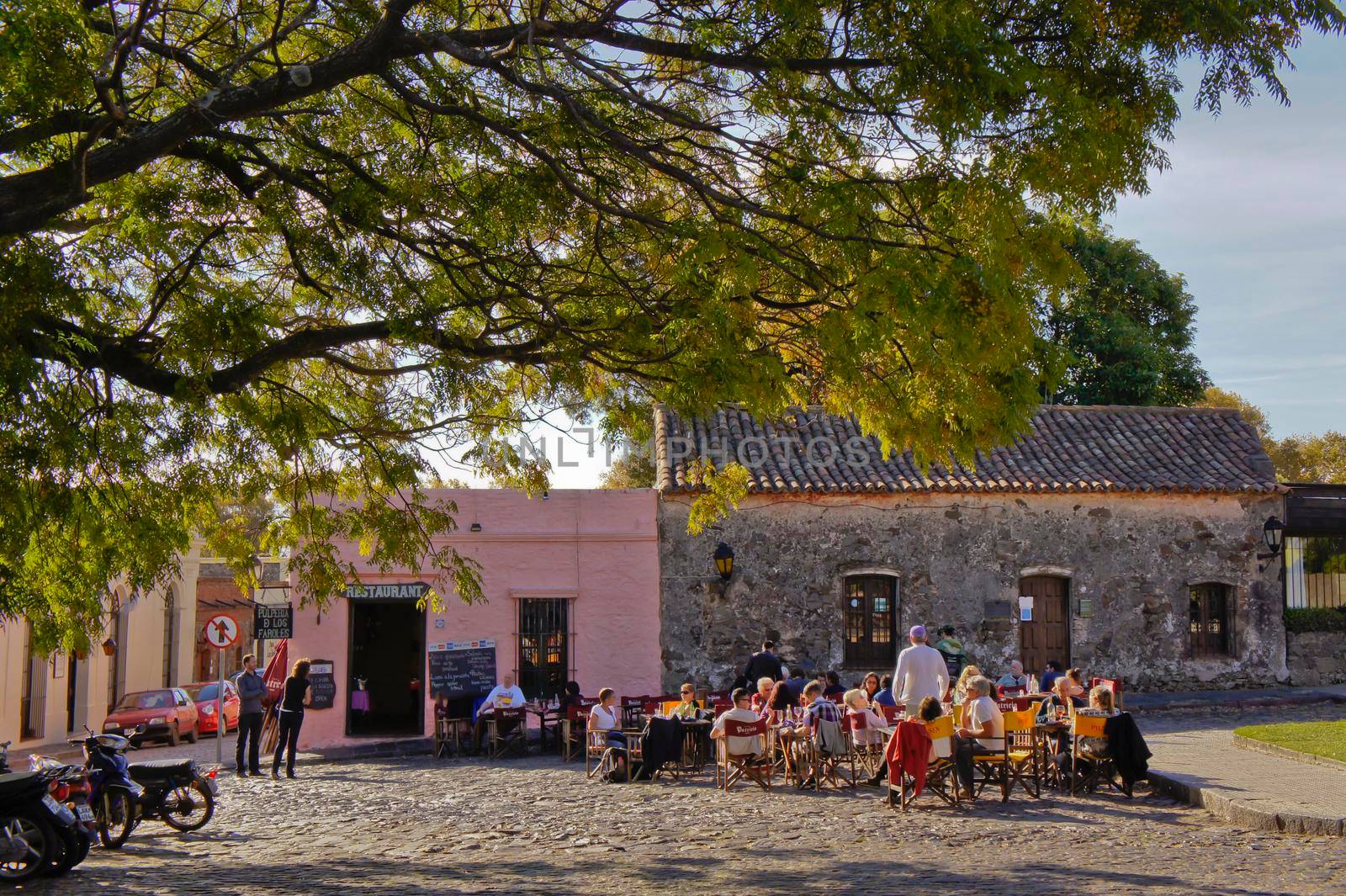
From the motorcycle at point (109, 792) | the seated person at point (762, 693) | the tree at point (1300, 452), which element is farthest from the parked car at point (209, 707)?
the tree at point (1300, 452)

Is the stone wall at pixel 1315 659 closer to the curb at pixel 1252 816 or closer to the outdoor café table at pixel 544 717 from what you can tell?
the curb at pixel 1252 816

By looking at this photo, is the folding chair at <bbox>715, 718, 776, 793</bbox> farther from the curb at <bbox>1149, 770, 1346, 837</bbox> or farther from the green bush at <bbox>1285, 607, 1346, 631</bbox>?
the green bush at <bbox>1285, 607, 1346, 631</bbox>

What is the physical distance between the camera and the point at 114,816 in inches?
453

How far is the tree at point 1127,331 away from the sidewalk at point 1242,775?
13.4 metres

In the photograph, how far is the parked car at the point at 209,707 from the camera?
1062 inches

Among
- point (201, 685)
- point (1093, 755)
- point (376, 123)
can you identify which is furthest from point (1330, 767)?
point (201, 685)

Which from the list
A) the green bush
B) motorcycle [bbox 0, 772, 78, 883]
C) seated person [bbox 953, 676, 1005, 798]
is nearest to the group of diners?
seated person [bbox 953, 676, 1005, 798]

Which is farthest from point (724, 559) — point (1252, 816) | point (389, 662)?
point (1252, 816)

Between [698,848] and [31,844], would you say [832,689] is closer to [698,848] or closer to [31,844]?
[698,848]

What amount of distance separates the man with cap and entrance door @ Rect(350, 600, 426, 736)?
9753 millimetres

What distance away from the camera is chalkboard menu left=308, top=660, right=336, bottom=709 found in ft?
68.0

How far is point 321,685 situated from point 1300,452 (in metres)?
35.0

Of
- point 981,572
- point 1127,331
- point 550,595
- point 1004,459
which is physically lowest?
point 550,595

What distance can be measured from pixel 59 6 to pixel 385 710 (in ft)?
65.7
